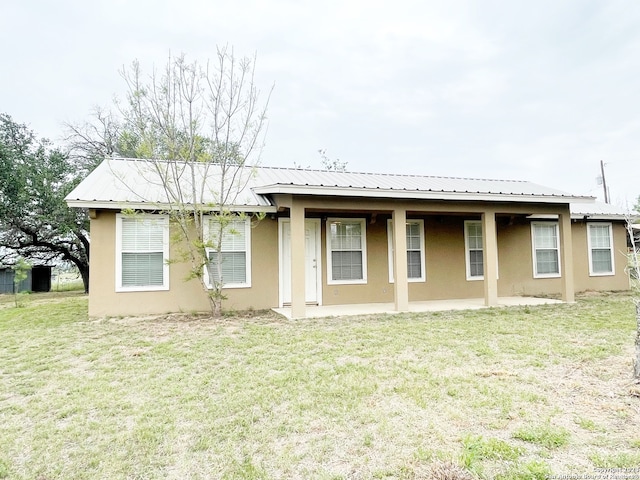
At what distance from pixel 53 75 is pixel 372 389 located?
62.4 ft

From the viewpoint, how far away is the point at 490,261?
8.37 m

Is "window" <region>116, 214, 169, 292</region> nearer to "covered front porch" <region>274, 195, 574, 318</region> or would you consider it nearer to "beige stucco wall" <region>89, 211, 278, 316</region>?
"beige stucco wall" <region>89, 211, 278, 316</region>

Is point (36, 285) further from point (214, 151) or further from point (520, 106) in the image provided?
point (520, 106)

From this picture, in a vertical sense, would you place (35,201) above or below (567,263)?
above

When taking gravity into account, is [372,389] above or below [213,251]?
below

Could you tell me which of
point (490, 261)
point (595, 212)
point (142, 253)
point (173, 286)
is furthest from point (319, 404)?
point (595, 212)

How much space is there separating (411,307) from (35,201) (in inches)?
595

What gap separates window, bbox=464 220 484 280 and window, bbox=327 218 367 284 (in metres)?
2.91

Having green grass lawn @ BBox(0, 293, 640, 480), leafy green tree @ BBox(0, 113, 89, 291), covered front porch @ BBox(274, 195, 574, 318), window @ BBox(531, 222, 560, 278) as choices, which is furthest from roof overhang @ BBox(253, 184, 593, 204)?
leafy green tree @ BBox(0, 113, 89, 291)

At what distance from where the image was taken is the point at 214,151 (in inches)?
337

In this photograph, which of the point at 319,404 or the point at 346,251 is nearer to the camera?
the point at 319,404

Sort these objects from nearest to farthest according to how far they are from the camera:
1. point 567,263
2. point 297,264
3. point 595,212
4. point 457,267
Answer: point 297,264 → point 567,263 → point 457,267 → point 595,212

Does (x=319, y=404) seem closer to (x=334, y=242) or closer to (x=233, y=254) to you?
(x=233, y=254)

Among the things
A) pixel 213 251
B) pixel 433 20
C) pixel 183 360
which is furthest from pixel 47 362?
pixel 433 20
